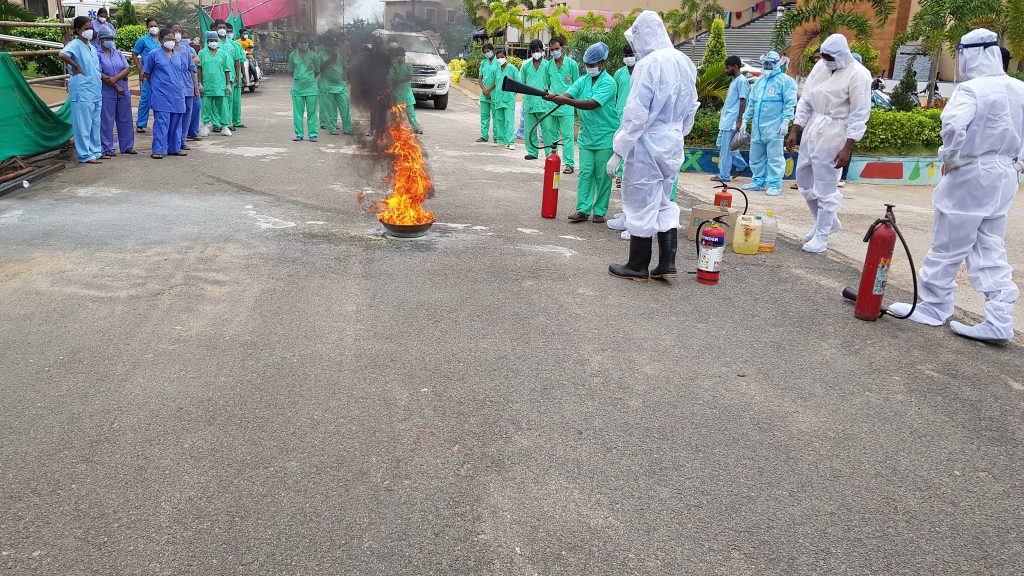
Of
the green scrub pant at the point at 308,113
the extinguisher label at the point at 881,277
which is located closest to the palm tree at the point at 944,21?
the green scrub pant at the point at 308,113

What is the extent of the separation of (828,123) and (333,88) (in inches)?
307

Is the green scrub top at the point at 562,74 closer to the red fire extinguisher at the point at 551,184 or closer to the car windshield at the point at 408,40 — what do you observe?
the car windshield at the point at 408,40

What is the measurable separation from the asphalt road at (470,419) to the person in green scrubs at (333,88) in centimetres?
234

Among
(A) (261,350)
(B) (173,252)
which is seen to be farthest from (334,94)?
(A) (261,350)

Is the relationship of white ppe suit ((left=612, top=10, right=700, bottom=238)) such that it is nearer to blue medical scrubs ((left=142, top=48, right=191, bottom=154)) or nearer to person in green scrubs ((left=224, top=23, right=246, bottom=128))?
blue medical scrubs ((left=142, top=48, right=191, bottom=154))

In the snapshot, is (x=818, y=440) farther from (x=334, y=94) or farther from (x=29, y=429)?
(x=334, y=94)

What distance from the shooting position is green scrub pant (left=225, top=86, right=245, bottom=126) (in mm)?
15148

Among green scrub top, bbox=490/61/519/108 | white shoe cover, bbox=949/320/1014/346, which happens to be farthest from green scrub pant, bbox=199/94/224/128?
white shoe cover, bbox=949/320/1014/346

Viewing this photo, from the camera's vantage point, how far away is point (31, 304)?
17.2 feet

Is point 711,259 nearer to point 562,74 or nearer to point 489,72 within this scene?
point 562,74

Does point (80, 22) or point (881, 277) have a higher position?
point (80, 22)

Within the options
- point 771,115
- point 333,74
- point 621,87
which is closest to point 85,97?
point 333,74

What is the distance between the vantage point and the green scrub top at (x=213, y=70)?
14.0 m

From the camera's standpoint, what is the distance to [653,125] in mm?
6316
